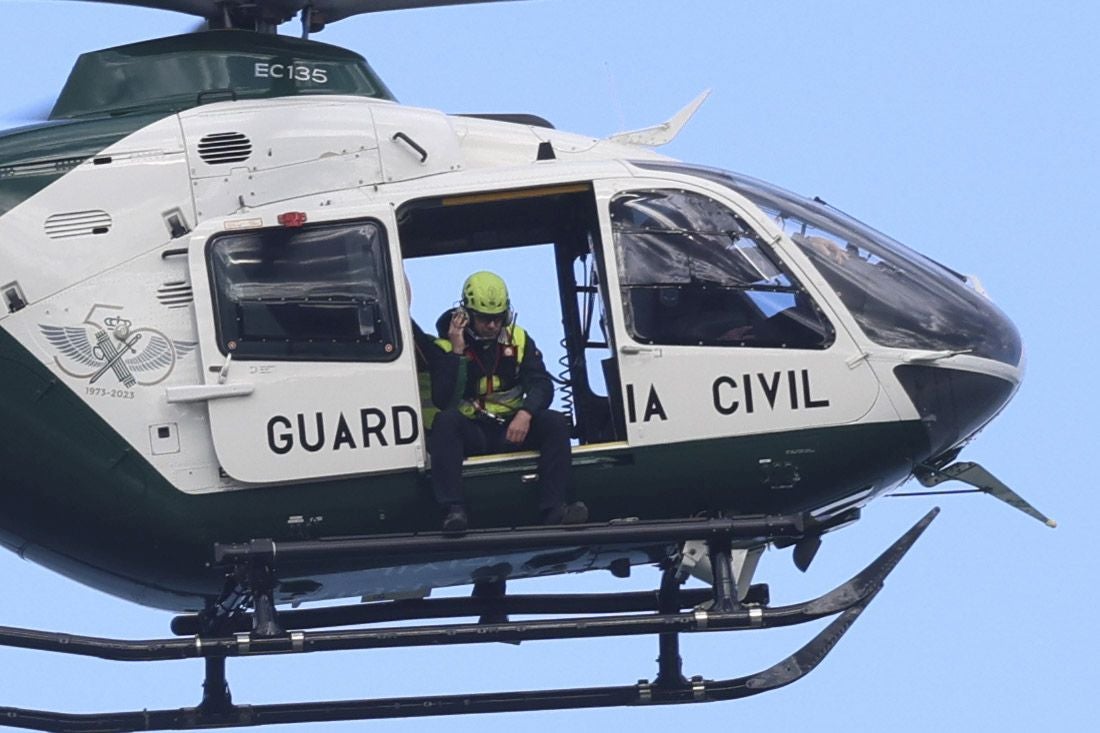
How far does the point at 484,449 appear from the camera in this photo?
1368 cm

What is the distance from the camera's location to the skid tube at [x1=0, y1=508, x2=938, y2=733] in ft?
44.3

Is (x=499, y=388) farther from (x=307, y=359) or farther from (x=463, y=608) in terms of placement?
(x=463, y=608)

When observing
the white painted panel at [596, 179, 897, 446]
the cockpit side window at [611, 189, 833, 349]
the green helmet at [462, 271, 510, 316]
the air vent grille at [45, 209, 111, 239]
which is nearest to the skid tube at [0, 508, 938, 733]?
the white painted panel at [596, 179, 897, 446]

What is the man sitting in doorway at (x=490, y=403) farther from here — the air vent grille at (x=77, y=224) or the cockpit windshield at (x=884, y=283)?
the air vent grille at (x=77, y=224)

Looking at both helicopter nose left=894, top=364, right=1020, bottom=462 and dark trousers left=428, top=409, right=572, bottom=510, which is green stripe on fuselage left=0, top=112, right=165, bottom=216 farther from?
helicopter nose left=894, top=364, right=1020, bottom=462

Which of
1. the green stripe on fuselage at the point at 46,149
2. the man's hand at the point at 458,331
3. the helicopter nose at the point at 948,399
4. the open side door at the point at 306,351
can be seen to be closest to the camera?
the open side door at the point at 306,351

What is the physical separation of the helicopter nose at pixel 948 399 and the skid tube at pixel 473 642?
0.41m

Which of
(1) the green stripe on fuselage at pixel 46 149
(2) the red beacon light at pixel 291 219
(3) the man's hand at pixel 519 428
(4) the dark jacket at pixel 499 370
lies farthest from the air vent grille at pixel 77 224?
(3) the man's hand at pixel 519 428

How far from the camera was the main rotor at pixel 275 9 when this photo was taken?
14328mm

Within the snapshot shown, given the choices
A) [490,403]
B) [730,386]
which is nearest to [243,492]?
[490,403]

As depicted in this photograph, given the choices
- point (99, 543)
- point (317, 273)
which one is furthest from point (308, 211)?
point (99, 543)

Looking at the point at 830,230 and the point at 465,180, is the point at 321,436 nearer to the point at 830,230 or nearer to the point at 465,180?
the point at 465,180

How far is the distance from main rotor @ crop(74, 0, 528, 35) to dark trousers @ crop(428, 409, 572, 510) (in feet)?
7.77

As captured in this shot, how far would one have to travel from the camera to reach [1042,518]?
13.9 meters
